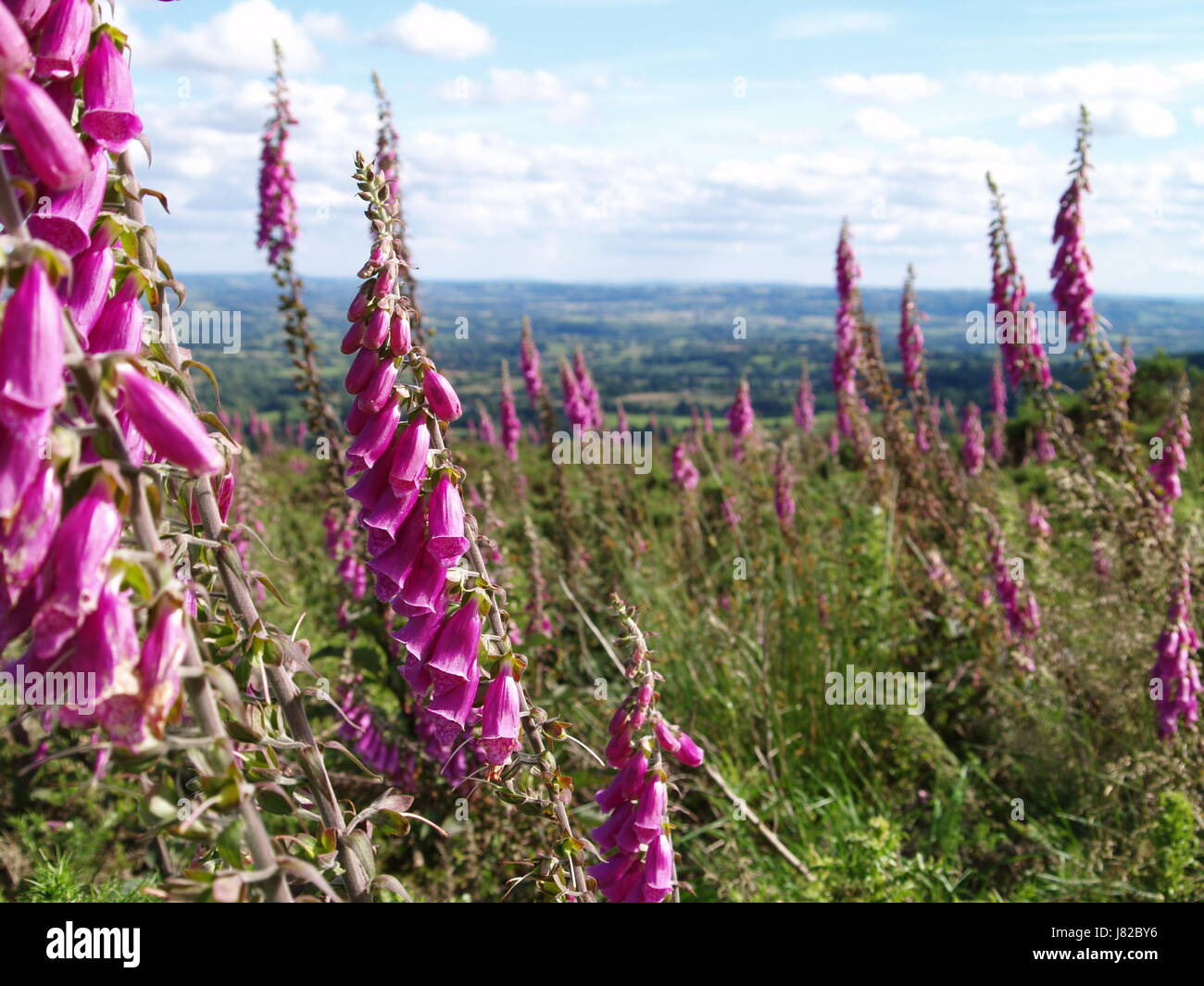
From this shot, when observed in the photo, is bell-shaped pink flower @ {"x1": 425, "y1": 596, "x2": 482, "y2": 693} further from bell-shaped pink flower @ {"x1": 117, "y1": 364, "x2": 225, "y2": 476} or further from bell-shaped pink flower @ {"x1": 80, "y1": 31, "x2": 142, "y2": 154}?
bell-shaped pink flower @ {"x1": 80, "y1": 31, "x2": 142, "y2": 154}

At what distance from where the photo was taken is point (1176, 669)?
389 cm

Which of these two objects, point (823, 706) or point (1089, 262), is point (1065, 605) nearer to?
point (823, 706)

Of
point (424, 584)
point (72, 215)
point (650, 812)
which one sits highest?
point (72, 215)

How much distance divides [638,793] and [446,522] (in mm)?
860

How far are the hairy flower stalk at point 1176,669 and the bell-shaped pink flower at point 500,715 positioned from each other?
11.4 ft

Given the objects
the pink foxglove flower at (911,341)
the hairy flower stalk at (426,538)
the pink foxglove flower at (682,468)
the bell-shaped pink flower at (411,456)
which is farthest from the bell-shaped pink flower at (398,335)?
the pink foxglove flower at (682,468)

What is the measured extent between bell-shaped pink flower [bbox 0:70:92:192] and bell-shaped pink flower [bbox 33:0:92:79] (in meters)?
0.24

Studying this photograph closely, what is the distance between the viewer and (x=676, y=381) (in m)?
41.4

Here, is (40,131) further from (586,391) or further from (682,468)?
(586,391)

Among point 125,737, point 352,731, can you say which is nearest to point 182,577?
point 125,737

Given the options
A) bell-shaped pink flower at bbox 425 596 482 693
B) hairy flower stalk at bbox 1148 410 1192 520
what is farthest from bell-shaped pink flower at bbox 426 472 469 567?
hairy flower stalk at bbox 1148 410 1192 520

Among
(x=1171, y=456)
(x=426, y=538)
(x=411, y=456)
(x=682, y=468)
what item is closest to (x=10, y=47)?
(x=411, y=456)

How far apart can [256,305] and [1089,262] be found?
2320 inches

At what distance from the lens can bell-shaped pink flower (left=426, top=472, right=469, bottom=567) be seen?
1.70m
